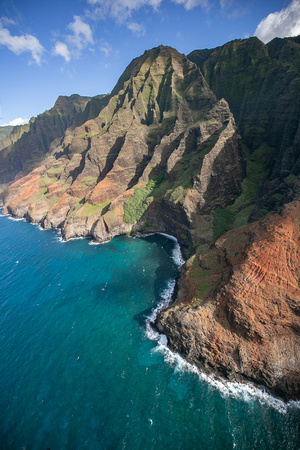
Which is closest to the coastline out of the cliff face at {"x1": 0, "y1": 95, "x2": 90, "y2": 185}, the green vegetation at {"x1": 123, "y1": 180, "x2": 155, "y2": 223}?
the green vegetation at {"x1": 123, "y1": 180, "x2": 155, "y2": 223}

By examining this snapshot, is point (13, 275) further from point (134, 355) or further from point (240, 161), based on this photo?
point (240, 161)

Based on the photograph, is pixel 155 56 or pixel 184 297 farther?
pixel 155 56

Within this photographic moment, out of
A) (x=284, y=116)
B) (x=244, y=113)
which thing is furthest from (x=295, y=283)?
(x=244, y=113)

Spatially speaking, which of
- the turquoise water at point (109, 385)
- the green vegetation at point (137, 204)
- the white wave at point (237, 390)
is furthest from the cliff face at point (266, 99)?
the green vegetation at point (137, 204)

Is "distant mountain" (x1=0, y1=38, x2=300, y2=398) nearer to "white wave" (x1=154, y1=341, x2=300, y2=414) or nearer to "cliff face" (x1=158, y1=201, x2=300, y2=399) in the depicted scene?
"cliff face" (x1=158, y1=201, x2=300, y2=399)

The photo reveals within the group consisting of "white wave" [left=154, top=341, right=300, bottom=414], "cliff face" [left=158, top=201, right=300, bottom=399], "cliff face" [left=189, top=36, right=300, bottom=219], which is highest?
"cliff face" [left=189, top=36, right=300, bottom=219]

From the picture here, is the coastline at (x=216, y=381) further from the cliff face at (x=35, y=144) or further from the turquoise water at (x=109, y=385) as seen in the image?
the cliff face at (x=35, y=144)
